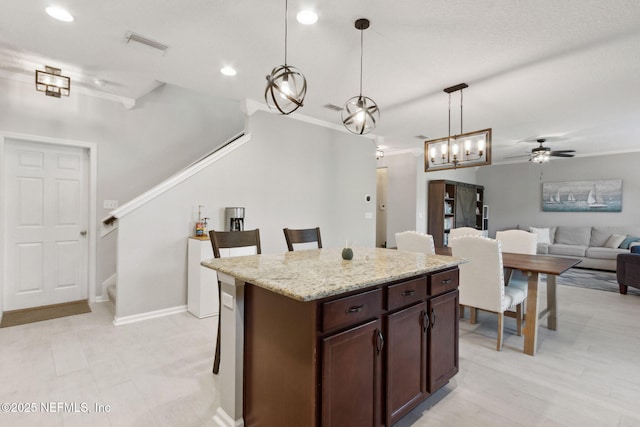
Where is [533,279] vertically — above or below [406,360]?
above

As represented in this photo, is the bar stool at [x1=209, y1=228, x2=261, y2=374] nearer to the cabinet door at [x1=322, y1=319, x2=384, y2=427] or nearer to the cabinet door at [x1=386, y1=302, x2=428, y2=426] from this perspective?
the cabinet door at [x1=322, y1=319, x2=384, y2=427]

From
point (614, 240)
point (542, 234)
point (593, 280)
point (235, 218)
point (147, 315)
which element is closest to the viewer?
point (147, 315)

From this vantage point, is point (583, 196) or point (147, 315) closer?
point (147, 315)

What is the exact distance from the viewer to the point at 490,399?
6.41 ft

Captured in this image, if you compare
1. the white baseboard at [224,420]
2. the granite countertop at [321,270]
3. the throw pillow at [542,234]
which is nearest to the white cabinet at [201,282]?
the granite countertop at [321,270]

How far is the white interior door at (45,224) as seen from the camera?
3.47 metres

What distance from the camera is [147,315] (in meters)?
3.30

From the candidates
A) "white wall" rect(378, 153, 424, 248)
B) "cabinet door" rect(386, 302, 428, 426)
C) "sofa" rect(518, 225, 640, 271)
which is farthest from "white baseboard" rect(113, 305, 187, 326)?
"sofa" rect(518, 225, 640, 271)

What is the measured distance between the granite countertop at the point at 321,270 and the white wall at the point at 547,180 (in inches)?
293

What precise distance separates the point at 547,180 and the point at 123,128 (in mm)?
9166

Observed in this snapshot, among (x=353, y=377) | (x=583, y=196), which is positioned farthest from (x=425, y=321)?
(x=583, y=196)

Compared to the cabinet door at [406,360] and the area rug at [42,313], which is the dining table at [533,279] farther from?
the area rug at [42,313]

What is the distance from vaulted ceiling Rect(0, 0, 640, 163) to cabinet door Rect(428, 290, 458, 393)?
2007mm

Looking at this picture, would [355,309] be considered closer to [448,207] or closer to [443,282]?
[443,282]
